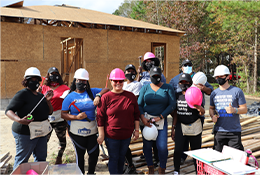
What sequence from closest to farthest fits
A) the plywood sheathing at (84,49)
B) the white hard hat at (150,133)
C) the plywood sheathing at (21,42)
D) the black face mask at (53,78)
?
the white hard hat at (150,133) → the black face mask at (53,78) → the plywood sheathing at (21,42) → the plywood sheathing at (84,49)

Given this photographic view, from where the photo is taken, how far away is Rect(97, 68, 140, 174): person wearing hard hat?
320 centimetres

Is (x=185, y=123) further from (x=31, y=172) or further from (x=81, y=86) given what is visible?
(x=31, y=172)

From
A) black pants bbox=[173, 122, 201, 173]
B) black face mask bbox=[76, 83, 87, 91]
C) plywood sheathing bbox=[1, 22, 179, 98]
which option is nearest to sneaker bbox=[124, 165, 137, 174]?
black pants bbox=[173, 122, 201, 173]

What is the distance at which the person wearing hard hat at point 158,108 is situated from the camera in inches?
140

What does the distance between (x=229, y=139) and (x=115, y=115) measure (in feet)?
6.28

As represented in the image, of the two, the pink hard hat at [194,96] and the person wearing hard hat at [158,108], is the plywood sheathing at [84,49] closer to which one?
the person wearing hard hat at [158,108]

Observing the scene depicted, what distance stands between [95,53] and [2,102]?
184 inches

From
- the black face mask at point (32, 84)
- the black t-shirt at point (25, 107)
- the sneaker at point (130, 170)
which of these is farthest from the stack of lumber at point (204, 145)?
the black face mask at point (32, 84)

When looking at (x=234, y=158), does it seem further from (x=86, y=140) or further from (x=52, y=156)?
(x=52, y=156)

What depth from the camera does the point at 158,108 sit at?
3.61 meters

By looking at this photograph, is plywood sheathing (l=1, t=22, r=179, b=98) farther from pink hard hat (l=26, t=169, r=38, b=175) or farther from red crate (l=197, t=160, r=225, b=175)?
red crate (l=197, t=160, r=225, b=175)

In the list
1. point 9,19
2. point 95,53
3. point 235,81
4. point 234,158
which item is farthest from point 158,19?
point 234,158

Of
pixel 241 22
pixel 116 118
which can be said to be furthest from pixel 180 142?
pixel 241 22

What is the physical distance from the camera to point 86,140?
11.2 feet
